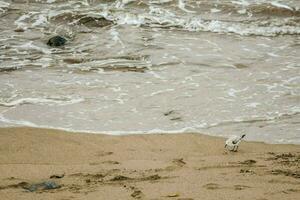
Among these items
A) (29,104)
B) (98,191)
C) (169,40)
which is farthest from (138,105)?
(169,40)

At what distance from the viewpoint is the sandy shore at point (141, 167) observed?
411 centimetres

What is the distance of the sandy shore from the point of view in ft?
13.5

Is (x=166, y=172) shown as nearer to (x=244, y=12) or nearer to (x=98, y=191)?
(x=98, y=191)

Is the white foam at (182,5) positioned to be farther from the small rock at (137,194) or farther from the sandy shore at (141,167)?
the small rock at (137,194)

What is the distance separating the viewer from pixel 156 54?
11.1 metres

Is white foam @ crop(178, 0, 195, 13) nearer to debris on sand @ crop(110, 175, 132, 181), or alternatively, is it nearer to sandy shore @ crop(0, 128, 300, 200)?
sandy shore @ crop(0, 128, 300, 200)

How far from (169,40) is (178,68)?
263cm

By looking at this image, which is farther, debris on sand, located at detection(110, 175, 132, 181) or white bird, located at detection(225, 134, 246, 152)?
white bird, located at detection(225, 134, 246, 152)

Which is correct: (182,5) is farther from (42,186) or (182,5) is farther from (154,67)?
(42,186)

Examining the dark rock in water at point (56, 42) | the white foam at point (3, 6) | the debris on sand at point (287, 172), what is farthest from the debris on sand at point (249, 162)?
the white foam at point (3, 6)

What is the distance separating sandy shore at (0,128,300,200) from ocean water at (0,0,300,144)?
1.74 feet

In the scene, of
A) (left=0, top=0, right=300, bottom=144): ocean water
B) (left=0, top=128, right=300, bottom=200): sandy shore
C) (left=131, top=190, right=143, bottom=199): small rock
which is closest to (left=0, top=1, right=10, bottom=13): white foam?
(left=0, top=0, right=300, bottom=144): ocean water

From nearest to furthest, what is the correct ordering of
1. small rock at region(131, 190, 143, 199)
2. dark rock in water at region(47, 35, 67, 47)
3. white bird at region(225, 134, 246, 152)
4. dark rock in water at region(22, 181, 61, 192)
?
1. small rock at region(131, 190, 143, 199)
2. dark rock in water at region(22, 181, 61, 192)
3. white bird at region(225, 134, 246, 152)
4. dark rock in water at region(47, 35, 67, 47)

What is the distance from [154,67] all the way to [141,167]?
17.4ft
